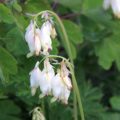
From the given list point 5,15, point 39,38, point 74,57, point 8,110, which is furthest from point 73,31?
point 39,38

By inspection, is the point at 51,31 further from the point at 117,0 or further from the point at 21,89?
the point at 21,89

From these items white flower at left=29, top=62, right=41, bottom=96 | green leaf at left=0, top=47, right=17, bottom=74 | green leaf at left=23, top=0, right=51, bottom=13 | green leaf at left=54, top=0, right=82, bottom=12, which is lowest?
white flower at left=29, top=62, right=41, bottom=96

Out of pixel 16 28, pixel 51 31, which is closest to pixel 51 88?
pixel 51 31

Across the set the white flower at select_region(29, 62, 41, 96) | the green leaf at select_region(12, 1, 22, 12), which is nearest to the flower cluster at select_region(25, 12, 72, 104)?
the white flower at select_region(29, 62, 41, 96)

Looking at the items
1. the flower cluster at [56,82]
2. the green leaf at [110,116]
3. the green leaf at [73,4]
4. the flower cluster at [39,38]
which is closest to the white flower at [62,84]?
the flower cluster at [56,82]

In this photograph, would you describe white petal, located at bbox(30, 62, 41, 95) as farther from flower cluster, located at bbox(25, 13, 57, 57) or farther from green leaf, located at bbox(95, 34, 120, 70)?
green leaf, located at bbox(95, 34, 120, 70)

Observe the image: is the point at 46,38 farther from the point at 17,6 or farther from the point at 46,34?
the point at 17,6
